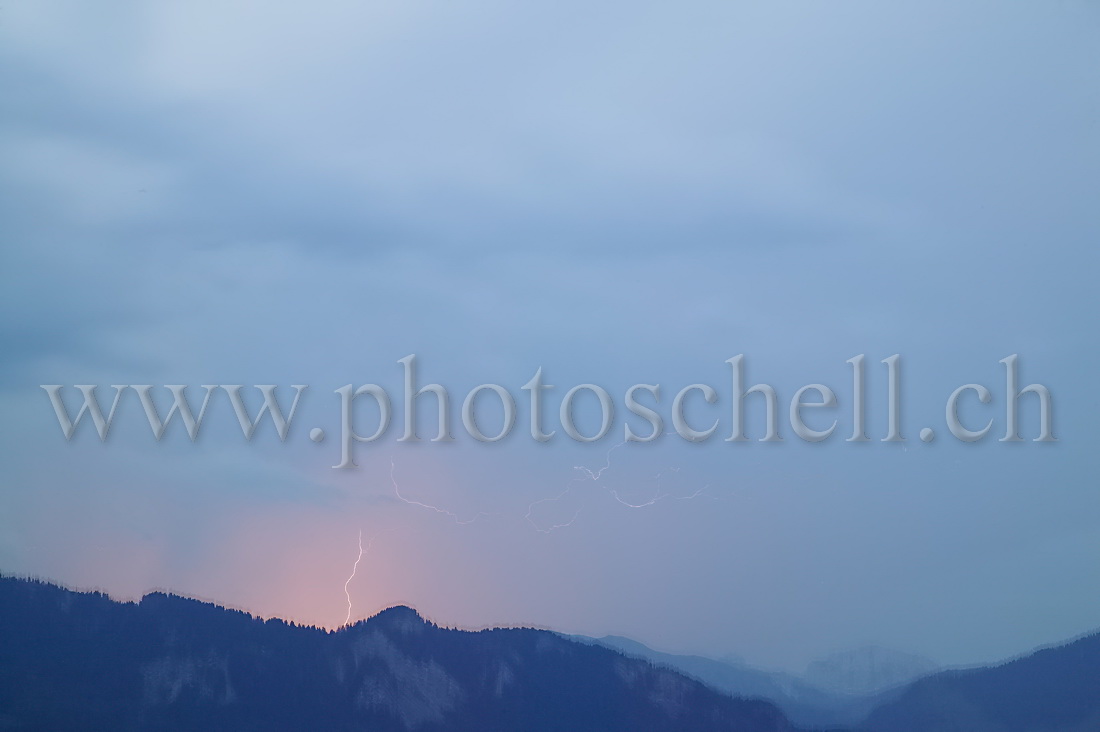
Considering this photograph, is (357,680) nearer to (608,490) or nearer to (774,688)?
(608,490)

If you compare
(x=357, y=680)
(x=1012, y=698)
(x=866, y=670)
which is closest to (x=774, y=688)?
(x=866, y=670)

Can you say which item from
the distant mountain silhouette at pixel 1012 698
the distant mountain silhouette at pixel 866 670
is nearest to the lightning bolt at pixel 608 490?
the distant mountain silhouette at pixel 866 670

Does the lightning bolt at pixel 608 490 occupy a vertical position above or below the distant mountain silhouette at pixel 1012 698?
above

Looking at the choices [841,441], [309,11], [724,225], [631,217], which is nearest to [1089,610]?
[841,441]

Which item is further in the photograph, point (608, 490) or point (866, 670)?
point (608, 490)

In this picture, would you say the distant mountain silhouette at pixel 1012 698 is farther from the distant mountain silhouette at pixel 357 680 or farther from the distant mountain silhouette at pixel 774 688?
the distant mountain silhouette at pixel 357 680

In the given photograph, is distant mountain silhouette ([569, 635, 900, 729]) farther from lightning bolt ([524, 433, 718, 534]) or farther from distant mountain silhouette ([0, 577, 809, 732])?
lightning bolt ([524, 433, 718, 534])
